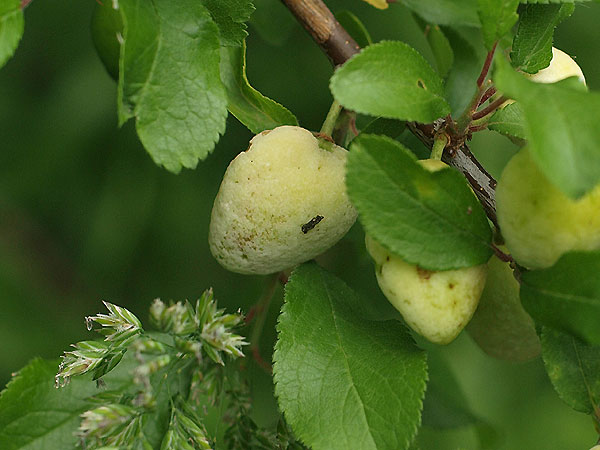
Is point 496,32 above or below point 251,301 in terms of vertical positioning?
above

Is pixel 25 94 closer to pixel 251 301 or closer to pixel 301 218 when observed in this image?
pixel 251 301

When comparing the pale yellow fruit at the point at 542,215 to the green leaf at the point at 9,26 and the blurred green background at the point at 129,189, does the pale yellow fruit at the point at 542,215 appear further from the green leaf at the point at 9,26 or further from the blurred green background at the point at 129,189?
the blurred green background at the point at 129,189

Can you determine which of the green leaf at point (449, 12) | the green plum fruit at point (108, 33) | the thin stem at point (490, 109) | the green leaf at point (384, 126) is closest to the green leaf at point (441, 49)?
the green leaf at point (449, 12)

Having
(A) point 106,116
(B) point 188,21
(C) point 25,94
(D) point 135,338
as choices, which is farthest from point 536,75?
(C) point 25,94

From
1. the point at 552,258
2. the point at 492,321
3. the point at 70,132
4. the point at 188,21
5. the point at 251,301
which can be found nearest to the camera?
the point at 552,258

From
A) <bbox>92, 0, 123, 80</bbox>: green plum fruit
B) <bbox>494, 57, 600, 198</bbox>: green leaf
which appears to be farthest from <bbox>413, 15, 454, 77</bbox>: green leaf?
<bbox>494, 57, 600, 198</bbox>: green leaf

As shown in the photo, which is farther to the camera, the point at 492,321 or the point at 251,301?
the point at 251,301

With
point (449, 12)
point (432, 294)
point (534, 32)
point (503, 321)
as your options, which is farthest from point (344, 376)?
point (449, 12)
